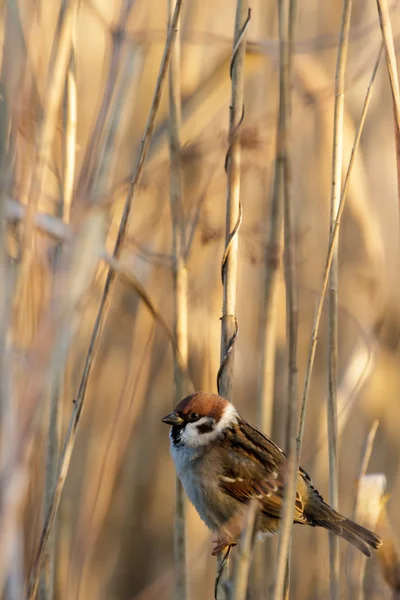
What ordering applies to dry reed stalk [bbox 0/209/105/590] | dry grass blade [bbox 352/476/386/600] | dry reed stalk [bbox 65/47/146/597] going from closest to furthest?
dry reed stalk [bbox 0/209/105/590] → dry reed stalk [bbox 65/47/146/597] → dry grass blade [bbox 352/476/386/600]

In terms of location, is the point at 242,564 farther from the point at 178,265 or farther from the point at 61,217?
the point at 61,217

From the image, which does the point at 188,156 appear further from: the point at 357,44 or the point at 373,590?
the point at 373,590

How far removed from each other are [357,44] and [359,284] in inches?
34.7

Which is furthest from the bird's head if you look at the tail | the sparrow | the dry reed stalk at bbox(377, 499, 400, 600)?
the dry reed stalk at bbox(377, 499, 400, 600)

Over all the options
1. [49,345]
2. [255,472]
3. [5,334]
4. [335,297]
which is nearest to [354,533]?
[255,472]

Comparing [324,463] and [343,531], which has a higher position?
[324,463]

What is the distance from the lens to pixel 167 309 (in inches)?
92.9

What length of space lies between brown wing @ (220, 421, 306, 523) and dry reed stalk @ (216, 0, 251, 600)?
32 cm

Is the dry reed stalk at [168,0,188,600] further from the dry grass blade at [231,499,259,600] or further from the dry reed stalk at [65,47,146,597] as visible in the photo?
the dry grass blade at [231,499,259,600]

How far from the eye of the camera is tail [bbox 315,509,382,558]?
189cm

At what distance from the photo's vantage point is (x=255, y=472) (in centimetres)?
217

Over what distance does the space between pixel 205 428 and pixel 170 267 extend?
48 cm

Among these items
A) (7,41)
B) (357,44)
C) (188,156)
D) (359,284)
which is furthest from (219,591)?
(357,44)

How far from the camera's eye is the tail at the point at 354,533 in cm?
189
